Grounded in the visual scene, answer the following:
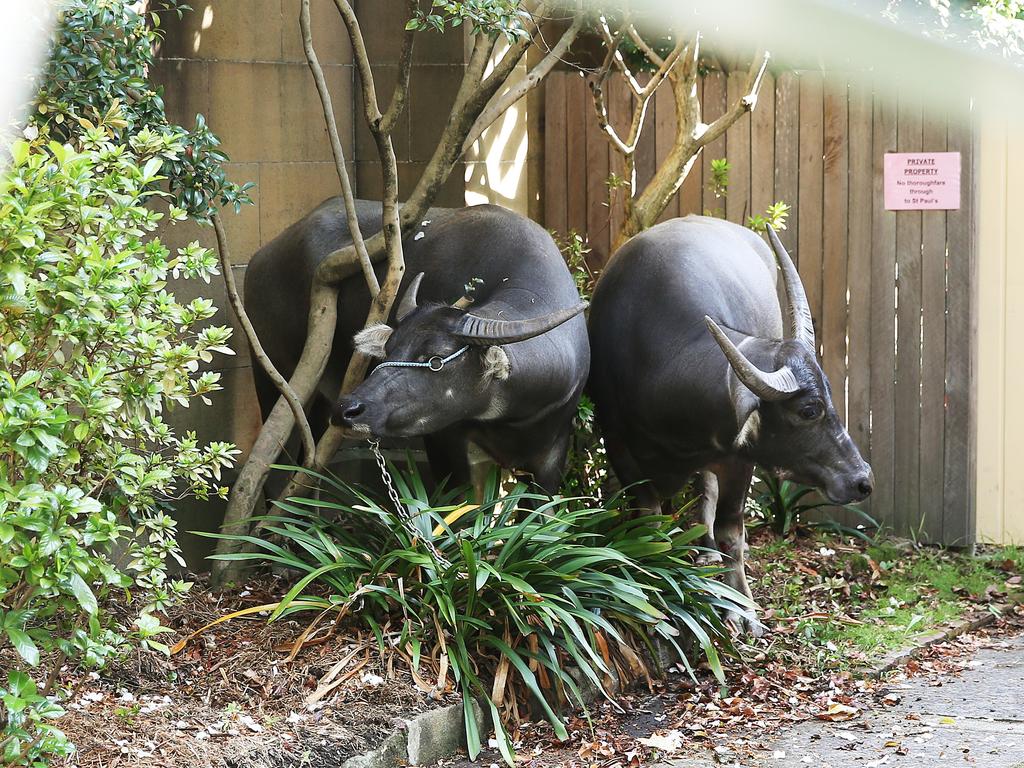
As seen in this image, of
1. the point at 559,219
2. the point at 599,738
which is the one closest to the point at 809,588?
the point at 599,738

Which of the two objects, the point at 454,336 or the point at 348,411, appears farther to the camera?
the point at 454,336

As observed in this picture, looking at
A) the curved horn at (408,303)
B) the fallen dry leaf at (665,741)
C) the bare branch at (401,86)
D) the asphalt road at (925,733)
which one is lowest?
the asphalt road at (925,733)

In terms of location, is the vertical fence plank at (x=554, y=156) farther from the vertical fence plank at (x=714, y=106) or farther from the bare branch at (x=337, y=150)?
the bare branch at (x=337, y=150)

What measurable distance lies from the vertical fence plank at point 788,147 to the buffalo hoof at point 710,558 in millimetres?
2643

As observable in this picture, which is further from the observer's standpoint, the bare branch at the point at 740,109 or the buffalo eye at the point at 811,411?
the bare branch at the point at 740,109

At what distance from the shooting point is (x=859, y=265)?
805cm

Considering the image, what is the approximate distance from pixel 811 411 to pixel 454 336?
1.61 meters

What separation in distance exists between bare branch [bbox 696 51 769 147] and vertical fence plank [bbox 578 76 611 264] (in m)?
1.24

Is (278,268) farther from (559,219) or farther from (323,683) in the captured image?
(323,683)

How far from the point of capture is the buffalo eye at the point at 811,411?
556 centimetres

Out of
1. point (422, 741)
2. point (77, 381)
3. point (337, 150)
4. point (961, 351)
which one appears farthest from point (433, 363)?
point (961, 351)

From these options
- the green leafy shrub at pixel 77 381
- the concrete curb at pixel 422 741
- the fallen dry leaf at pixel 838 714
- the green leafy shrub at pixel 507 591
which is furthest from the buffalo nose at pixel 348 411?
the fallen dry leaf at pixel 838 714

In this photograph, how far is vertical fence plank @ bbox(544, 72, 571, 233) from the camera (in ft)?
28.3

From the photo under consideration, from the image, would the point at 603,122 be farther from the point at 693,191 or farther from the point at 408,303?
the point at 408,303
